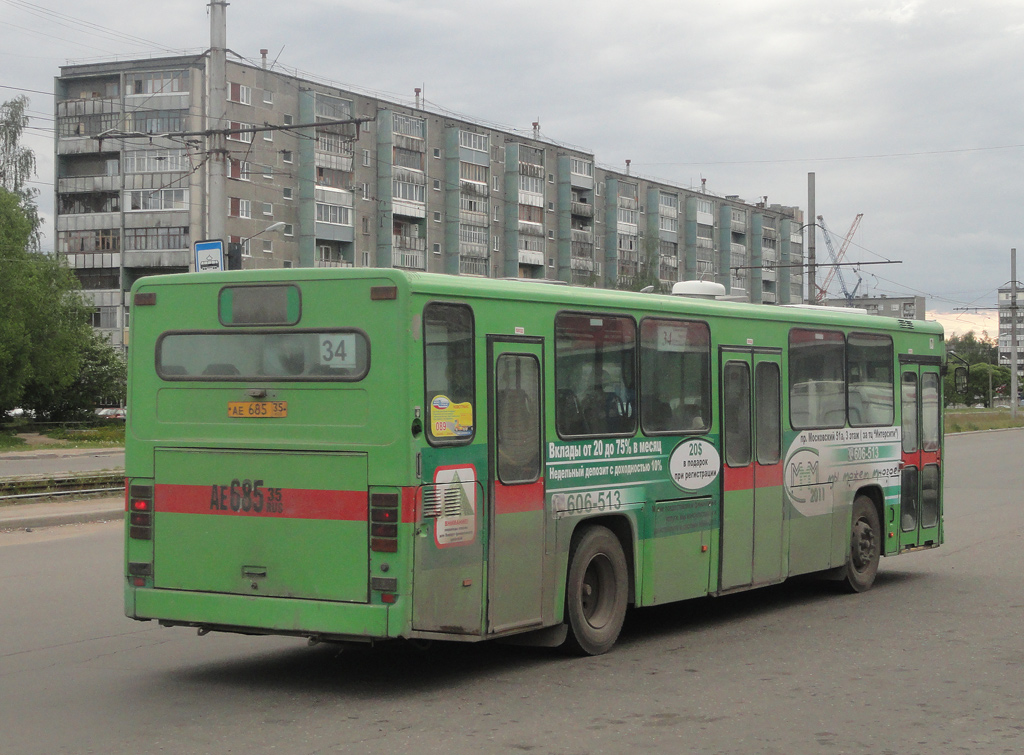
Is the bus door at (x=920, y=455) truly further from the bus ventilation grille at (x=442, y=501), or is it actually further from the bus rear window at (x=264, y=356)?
the bus rear window at (x=264, y=356)

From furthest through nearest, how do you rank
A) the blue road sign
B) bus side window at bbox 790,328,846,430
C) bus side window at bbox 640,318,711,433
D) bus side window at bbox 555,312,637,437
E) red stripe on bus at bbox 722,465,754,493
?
the blue road sign → bus side window at bbox 790,328,846,430 → red stripe on bus at bbox 722,465,754,493 → bus side window at bbox 640,318,711,433 → bus side window at bbox 555,312,637,437

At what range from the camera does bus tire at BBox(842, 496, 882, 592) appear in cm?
1245

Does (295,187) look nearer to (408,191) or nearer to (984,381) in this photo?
(408,191)

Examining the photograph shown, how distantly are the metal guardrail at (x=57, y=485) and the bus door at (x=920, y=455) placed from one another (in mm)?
13445

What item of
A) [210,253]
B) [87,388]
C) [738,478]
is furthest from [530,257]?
[738,478]

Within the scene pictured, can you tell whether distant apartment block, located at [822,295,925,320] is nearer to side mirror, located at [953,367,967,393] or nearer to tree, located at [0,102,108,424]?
side mirror, located at [953,367,967,393]

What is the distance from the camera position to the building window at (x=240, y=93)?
73812 mm

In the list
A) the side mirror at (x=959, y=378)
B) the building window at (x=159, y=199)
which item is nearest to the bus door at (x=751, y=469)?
the side mirror at (x=959, y=378)

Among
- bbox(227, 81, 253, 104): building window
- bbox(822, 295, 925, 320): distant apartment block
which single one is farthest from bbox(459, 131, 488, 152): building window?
bbox(822, 295, 925, 320): distant apartment block

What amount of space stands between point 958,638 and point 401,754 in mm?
5315

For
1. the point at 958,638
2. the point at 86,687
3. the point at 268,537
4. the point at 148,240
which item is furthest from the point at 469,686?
the point at 148,240

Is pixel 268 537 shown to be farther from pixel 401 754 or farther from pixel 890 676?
pixel 890 676

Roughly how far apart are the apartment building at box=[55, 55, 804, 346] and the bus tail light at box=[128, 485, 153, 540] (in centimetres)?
5968

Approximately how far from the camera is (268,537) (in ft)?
25.8
